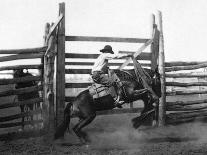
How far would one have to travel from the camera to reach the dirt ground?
6.70 metres

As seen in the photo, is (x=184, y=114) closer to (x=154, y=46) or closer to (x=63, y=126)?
(x=154, y=46)

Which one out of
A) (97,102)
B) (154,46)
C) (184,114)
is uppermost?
(154,46)

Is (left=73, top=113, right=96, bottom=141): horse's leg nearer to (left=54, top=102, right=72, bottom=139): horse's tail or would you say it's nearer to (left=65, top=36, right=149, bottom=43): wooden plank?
(left=54, top=102, right=72, bottom=139): horse's tail

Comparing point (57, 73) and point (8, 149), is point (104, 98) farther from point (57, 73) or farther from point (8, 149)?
point (8, 149)

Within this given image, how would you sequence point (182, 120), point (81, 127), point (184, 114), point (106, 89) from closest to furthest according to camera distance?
point (81, 127) → point (106, 89) → point (182, 120) → point (184, 114)

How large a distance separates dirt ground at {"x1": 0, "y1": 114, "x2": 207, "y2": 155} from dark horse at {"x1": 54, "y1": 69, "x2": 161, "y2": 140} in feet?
1.30

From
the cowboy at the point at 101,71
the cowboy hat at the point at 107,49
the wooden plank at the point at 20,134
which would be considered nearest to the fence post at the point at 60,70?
the wooden plank at the point at 20,134

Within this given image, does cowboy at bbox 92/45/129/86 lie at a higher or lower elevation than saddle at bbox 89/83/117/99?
higher

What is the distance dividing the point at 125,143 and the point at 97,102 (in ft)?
3.95

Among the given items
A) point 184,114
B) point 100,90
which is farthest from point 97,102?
point 184,114

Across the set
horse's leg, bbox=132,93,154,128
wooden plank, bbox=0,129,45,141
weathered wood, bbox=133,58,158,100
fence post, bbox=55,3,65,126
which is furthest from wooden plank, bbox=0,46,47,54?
horse's leg, bbox=132,93,154,128

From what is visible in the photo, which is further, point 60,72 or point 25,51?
point 60,72

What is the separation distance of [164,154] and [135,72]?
2.60 metres

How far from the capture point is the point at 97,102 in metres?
7.78
